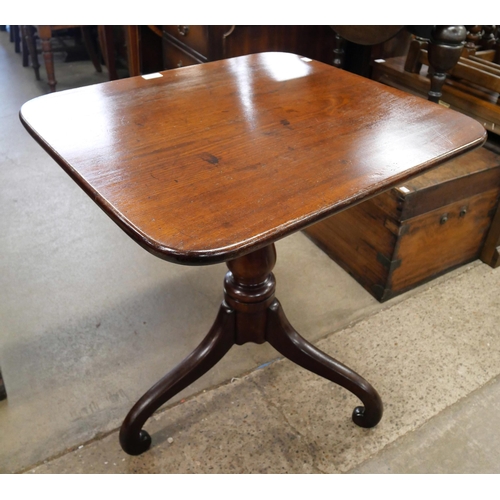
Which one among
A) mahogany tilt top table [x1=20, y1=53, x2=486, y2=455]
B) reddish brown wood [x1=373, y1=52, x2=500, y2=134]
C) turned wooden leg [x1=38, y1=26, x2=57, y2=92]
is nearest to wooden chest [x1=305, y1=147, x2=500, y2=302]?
reddish brown wood [x1=373, y1=52, x2=500, y2=134]

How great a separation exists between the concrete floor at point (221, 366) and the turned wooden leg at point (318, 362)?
8 cm

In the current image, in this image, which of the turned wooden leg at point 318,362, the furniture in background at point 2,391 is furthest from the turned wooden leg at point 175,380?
the furniture in background at point 2,391

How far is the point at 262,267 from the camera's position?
1071 mm

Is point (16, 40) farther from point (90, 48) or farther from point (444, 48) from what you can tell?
point (444, 48)

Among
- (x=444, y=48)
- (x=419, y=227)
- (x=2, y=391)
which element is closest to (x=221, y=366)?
(x=2, y=391)

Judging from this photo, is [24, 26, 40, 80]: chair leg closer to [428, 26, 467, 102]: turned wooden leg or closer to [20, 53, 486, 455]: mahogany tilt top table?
[20, 53, 486, 455]: mahogany tilt top table

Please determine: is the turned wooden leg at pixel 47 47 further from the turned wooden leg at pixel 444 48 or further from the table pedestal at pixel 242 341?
the table pedestal at pixel 242 341

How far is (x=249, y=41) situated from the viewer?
2.23 m

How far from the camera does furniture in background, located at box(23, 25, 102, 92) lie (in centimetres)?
284

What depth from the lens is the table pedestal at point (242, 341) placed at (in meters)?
1.11

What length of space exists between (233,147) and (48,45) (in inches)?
96.7

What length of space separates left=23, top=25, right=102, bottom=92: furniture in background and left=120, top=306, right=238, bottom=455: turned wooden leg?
234cm

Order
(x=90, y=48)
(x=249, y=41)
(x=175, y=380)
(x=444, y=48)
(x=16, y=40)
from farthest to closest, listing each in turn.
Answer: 1. (x=16, y=40)
2. (x=90, y=48)
3. (x=249, y=41)
4. (x=444, y=48)
5. (x=175, y=380)

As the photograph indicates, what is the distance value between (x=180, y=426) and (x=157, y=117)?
742 millimetres
